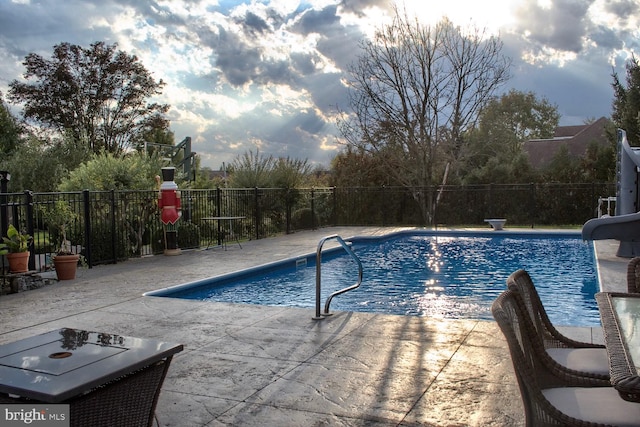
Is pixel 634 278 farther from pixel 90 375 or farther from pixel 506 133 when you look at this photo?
pixel 506 133

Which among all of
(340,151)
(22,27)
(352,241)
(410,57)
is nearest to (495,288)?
(352,241)

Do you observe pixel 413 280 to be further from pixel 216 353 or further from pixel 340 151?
pixel 340 151

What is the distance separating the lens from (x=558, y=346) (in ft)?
10.3

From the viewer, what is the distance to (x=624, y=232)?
8875 mm

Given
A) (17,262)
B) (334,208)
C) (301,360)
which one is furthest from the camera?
(334,208)

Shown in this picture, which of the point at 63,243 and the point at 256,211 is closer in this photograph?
the point at 63,243

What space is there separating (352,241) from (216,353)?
9.65m

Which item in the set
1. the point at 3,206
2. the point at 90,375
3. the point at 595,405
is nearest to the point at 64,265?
the point at 3,206

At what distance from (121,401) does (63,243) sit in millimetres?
7003

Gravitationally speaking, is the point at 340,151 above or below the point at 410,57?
below

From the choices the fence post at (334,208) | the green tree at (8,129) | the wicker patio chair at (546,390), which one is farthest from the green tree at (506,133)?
the green tree at (8,129)

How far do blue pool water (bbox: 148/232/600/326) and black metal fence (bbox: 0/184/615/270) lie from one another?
2875 millimetres

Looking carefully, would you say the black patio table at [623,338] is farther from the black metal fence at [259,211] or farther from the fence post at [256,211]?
the fence post at [256,211]

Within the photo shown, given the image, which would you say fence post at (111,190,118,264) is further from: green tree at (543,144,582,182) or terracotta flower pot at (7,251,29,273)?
green tree at (543,144,582,182)
